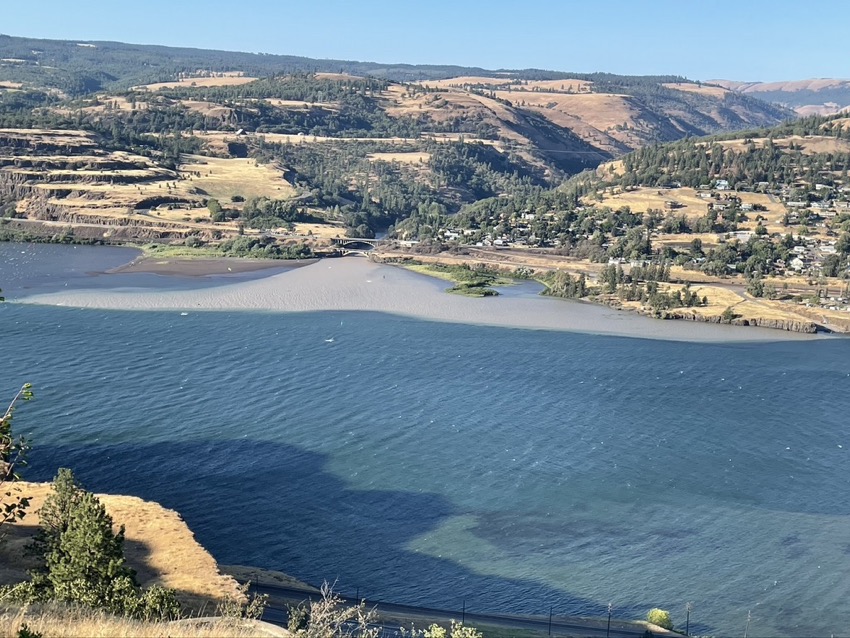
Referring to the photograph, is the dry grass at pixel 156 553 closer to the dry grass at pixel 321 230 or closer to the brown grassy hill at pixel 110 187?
the dry grass at pixel 321 230

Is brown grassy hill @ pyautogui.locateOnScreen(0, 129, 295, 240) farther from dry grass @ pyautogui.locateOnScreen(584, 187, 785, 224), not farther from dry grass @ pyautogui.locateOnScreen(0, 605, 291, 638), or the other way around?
dry grass @ pyautogui.locateOnScreen(0, 605, 291, 638)

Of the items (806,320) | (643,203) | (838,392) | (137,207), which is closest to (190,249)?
(137,207)

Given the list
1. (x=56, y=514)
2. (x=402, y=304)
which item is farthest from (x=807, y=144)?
(x=56, y=514)

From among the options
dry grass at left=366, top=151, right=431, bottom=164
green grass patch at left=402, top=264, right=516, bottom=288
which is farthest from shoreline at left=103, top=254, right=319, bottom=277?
dry grass at left=366, top=151, right=431, bottom=164

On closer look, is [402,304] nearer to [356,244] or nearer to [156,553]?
[356,244]

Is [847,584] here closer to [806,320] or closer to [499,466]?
[499,466]

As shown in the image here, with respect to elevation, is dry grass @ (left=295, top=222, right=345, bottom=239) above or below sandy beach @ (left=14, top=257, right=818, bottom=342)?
above
